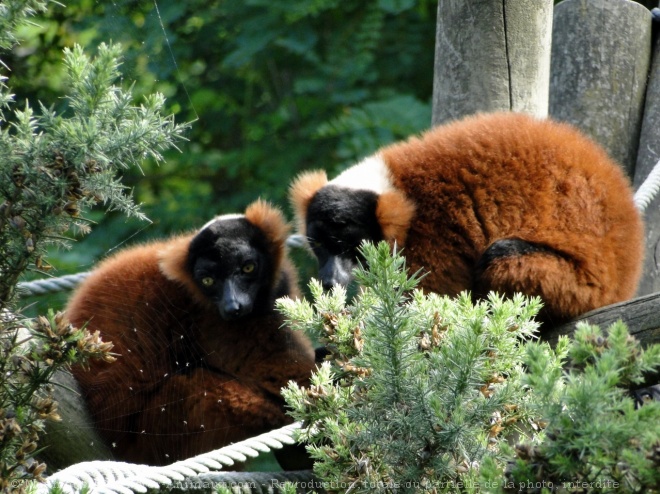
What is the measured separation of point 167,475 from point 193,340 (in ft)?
5.05

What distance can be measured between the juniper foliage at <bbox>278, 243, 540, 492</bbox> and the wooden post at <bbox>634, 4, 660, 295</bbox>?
9.31 ft

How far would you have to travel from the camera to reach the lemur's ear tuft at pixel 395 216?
389cm

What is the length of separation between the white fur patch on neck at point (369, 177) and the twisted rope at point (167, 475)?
1.53m

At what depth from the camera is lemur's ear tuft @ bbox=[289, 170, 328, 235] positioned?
4.40 meters

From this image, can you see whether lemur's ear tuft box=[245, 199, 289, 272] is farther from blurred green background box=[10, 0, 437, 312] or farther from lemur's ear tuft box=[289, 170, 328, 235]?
blurred green background box=[10, 0, 437, 312]

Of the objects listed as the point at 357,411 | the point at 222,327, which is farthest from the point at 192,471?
the point at 222,327

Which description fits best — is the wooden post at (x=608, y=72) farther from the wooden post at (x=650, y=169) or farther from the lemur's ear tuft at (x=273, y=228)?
the lemur's ear tuft at (x=273, y=228)

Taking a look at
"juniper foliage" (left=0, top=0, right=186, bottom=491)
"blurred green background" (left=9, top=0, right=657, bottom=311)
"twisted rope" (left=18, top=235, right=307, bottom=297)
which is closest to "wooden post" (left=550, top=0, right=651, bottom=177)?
"twisted rope" (left=18, top=235, right=307, bottom=297)

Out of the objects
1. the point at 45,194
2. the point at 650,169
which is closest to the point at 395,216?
the point at 650,169

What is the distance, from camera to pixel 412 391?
7.11 feet

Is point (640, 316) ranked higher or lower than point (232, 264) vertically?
higher

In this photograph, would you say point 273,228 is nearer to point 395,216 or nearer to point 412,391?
point 395,216

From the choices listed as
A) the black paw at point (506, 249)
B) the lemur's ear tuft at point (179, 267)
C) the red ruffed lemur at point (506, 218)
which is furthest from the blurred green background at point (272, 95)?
the black paw at point (506, 249)

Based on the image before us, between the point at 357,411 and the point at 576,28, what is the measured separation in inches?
144
